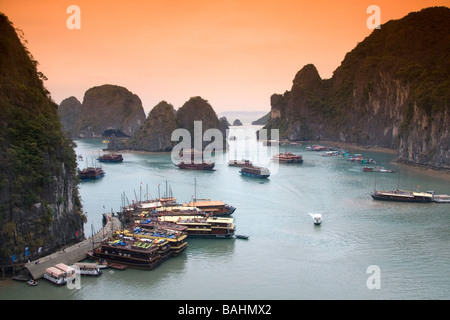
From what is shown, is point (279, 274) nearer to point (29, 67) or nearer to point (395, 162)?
point (29, 67)

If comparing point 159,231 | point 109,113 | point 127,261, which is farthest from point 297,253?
point 109,113

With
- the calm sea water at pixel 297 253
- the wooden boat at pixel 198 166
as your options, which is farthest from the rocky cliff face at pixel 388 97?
the wooden boat at pixel 198 166

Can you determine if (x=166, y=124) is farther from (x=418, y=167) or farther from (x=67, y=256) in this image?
(x=67, y=256)

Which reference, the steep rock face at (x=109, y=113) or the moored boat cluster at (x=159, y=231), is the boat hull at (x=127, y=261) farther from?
the steep rock face at (x=109, y=113)

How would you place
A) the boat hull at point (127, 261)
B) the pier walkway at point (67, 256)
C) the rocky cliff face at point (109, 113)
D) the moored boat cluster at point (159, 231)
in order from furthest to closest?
the rocky cliff face at point (109, 113) < the moored boat cluster at point (159, 231) < the boat hull at point (127, 261) < the pier walkway at point (67, 256)

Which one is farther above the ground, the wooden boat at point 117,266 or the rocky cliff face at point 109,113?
the rocky cliff face at point 109,113
